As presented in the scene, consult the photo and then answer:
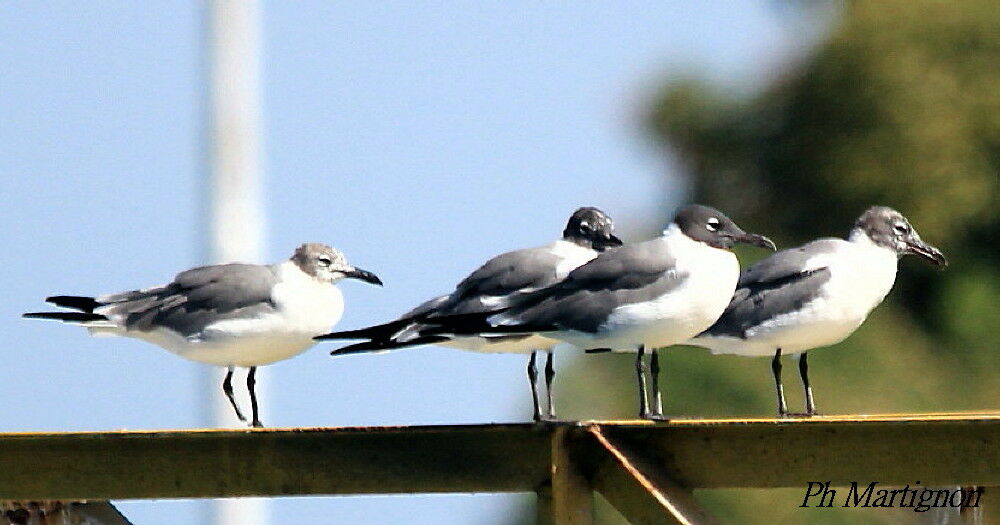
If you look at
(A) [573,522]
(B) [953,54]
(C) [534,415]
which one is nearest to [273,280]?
(C) [534,415]

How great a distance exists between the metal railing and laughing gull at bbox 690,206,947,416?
95.8 inches

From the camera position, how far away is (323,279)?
10.9 meters

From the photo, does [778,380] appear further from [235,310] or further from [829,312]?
[235,310]

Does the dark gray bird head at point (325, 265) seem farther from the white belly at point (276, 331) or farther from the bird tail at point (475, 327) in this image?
the bird tail at point (475, 327)

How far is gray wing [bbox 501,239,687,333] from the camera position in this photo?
923 cm

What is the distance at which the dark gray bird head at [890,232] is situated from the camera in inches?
436

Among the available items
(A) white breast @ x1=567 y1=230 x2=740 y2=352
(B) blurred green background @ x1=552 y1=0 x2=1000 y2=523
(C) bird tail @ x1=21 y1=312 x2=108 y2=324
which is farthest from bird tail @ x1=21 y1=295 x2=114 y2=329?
(B) blurred green background @ x1=552 y1=0 x2=1000 y2=523

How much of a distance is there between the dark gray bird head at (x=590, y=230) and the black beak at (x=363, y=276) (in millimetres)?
1146

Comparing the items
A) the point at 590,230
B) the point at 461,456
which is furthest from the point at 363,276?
the point at 461,456

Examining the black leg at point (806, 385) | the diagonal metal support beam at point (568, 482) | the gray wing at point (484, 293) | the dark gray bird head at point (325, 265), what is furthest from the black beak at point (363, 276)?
the diagonal metal support beam at point (568, 482)

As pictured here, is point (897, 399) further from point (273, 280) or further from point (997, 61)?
point (273, 280)

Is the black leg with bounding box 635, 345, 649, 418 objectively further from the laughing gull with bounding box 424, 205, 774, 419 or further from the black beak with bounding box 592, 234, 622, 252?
the black beak with bounding box 592, 234, 622, 252

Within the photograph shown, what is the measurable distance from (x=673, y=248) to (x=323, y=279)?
2141 mm

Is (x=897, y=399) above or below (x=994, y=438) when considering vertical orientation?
below
